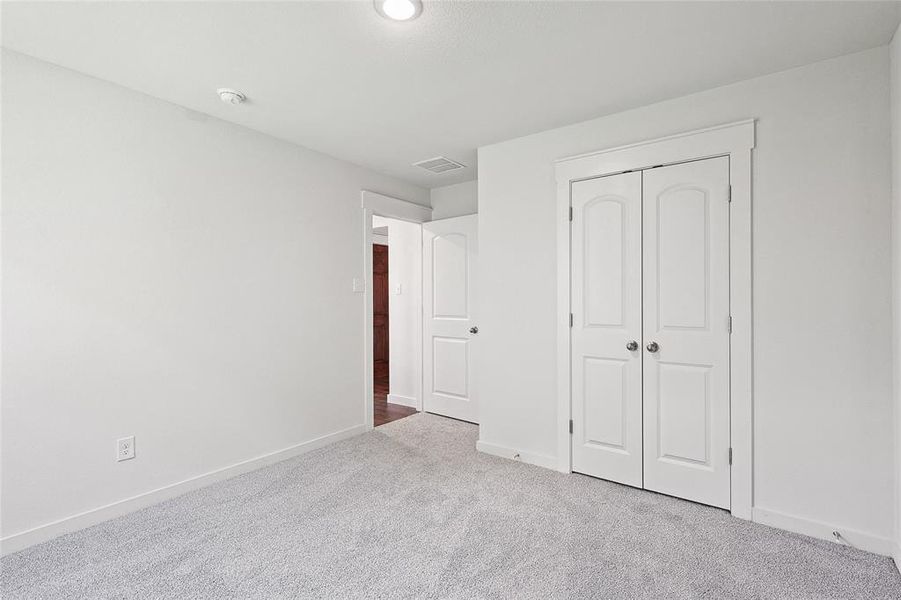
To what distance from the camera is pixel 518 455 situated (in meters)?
3.18

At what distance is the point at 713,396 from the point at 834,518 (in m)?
0.72

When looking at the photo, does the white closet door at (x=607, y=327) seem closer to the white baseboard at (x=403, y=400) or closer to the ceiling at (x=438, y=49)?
the ceiling at (x=438, y=49)

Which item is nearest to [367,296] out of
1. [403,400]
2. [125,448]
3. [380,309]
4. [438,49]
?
[403,400]

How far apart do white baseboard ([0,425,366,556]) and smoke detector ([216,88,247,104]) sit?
89.7 inches

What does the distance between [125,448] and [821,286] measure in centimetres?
370

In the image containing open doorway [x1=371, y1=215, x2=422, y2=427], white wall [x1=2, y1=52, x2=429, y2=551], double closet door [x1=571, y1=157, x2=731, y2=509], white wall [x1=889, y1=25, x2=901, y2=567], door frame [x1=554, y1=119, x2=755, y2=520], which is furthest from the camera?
open doorway [x1=371, y1=215, x2=422, y2=427]

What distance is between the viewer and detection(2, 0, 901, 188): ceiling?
5.87ft

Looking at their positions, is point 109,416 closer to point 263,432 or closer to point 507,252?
point 263,432

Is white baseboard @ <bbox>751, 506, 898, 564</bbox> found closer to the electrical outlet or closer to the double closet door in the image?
the double closet door

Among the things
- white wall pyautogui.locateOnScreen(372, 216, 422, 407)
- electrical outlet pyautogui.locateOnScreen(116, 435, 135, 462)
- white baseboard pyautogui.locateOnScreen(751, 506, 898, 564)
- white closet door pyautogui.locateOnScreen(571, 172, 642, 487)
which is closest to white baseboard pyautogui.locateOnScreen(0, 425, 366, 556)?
electrical outlet pyautogui.locateOnScreen(116, 435, 135, 462)

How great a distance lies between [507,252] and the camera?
322cm

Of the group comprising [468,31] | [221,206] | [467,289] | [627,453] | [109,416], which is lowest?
[627,453]

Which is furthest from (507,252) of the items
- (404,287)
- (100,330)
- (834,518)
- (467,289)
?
(100,330)

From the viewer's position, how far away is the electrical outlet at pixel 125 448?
2.40 metres
